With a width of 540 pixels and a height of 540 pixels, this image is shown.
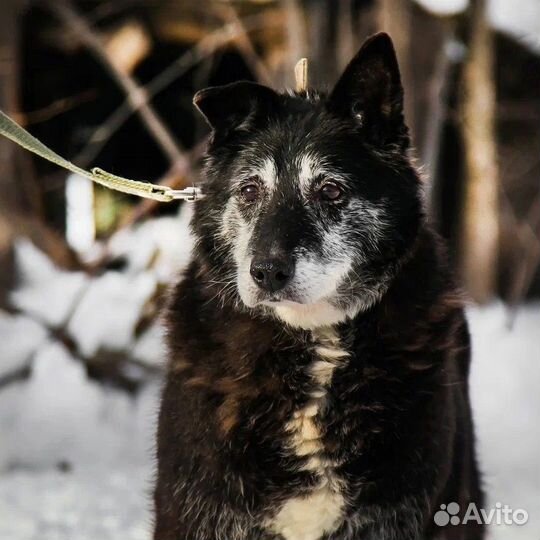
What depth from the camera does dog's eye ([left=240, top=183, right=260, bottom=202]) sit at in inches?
115

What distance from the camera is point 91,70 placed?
825cm

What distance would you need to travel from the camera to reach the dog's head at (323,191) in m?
2.79

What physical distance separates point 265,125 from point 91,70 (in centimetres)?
559

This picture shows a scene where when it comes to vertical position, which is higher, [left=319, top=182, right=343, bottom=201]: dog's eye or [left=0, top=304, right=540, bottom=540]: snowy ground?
[left=319, top=182, right=343, bottom=201]: dog's eye

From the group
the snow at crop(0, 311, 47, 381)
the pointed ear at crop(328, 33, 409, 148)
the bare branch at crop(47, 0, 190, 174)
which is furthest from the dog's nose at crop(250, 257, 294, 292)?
the bare branch at crop(47, 0, 190, 174)

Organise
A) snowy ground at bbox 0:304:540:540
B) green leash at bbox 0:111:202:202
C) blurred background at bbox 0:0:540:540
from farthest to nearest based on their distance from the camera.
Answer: blurred background at bbox 0:0:540:540 < snowy ground at bbox 0:304:540:540 < green leash at bbox 0:111:202:202

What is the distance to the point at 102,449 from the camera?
5.92m

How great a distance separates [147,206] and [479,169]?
2944mm

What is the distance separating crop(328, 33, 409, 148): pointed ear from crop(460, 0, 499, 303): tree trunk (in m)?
5.07

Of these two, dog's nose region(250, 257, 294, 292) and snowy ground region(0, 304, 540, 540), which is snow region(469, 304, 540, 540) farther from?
dog's nose region(250, 257, 294, 292)

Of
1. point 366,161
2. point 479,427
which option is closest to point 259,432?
point 366,161

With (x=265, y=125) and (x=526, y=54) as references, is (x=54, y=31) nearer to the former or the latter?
(x=526, y=54)

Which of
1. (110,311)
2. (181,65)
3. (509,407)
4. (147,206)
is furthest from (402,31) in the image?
(110,311)

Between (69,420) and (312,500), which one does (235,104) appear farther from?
(69,420)
